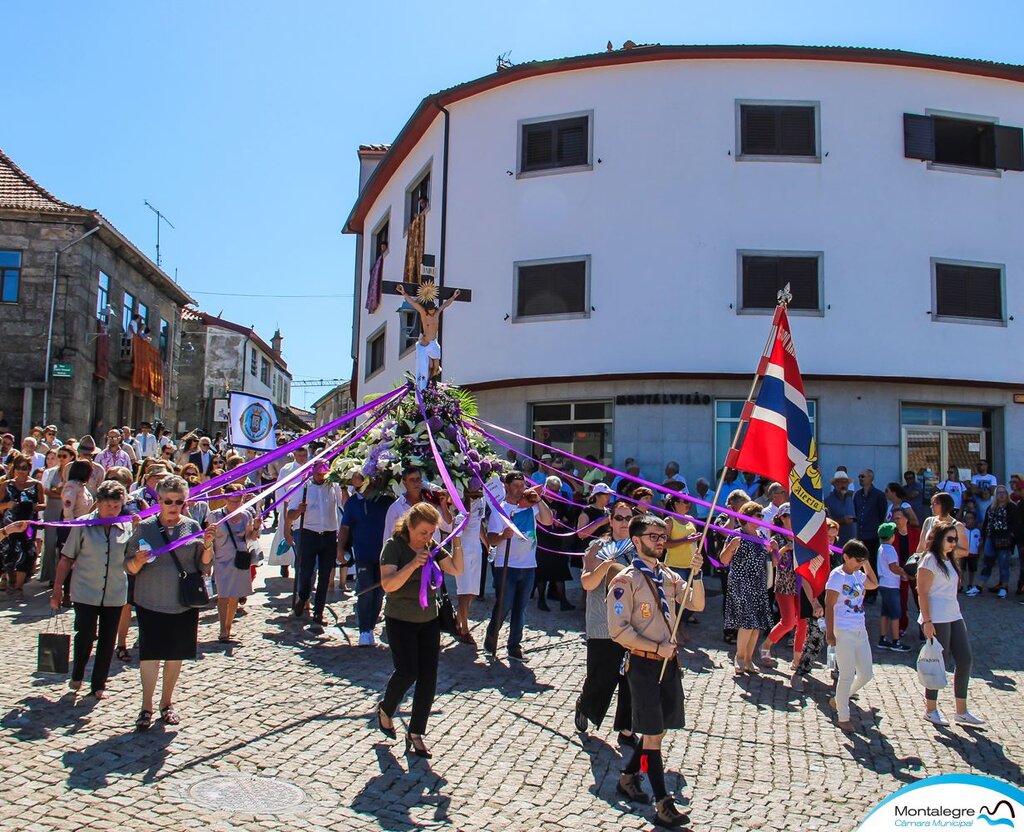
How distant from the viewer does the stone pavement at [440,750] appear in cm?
580

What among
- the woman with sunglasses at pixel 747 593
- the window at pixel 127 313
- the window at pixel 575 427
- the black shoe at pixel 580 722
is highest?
the window at pixel 127 313

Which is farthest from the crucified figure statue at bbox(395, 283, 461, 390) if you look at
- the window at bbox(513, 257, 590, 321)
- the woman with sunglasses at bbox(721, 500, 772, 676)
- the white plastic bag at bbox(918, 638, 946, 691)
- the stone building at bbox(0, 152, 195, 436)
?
the stone building at bbox(0, 152, 195, 436)

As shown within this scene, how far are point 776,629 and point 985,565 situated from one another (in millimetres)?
7248

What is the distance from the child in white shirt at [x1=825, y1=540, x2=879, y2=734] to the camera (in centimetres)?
812

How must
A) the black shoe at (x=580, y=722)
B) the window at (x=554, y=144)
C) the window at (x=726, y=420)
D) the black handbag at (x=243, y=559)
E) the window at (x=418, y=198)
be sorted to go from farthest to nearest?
the window at (x=418, y=198)
the window at (x=554, y=144)
the window at (x=726, y=420)
the black handbag at (x=243, y=559)
the black shoe at (x=580, y=722)

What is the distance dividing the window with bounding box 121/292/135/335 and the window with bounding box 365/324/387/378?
9.21 m

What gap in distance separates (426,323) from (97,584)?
5.24 m


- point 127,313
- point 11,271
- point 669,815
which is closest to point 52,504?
point 669,815

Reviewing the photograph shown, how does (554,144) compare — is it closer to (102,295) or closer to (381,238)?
(381,238)

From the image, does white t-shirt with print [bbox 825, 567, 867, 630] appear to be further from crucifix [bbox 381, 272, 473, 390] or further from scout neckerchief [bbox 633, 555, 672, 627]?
crucifix [bbox 381, 272, 473, 390]

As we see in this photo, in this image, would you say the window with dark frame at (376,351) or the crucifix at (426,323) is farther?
the window with dark frame at (376,351)

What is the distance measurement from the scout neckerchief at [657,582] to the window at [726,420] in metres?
12.0

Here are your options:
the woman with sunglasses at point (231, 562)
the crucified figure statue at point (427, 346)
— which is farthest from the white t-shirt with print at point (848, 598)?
the woman with sunglasses at point (231, 562)

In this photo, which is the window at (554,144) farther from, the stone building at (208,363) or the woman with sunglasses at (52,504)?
the stone building at (208,363)
